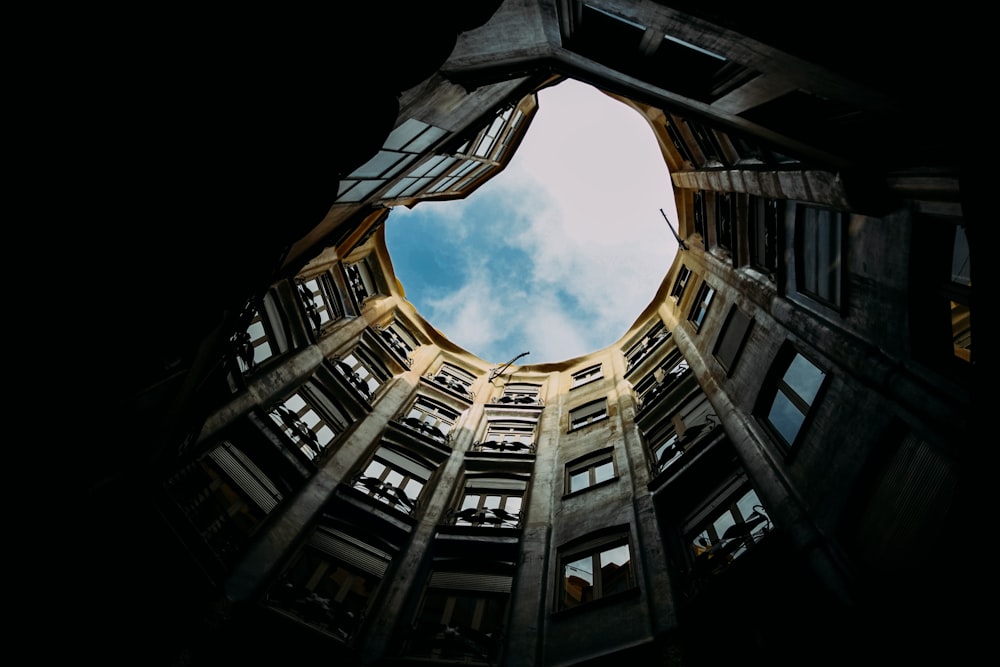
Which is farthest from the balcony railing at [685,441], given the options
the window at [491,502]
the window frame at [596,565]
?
the window at [491,502]

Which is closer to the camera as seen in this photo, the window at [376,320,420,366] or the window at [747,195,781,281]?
the window at [747,195,781,281]

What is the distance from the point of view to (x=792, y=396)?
389 inches

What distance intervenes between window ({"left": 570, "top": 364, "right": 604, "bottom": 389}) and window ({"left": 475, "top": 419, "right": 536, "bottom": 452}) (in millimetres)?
4224

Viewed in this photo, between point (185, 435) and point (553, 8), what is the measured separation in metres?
10.4

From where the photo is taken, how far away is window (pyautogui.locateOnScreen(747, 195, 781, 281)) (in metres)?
11.7

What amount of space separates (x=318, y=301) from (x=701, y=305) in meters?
14.1

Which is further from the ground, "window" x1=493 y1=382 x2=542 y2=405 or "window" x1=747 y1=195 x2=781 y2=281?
"window" x1=493 y1=382 x2=542 y2=405

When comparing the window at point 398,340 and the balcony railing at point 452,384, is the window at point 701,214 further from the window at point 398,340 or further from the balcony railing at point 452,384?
the window at point 398,340

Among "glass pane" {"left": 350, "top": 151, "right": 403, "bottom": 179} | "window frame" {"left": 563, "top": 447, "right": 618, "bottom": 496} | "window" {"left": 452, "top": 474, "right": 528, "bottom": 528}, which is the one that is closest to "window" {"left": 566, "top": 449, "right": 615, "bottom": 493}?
"window frame" {"left": 563, "top": 447, "right": 618, "bottom": 496}

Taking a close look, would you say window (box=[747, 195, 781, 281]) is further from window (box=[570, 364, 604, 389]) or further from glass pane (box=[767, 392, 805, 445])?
window (box=[570, 364, 604, 389])

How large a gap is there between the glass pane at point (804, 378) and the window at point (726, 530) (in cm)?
232

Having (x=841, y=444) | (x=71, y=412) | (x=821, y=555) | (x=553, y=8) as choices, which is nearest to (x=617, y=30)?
(x=553, y=8)

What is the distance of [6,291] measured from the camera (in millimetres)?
3520

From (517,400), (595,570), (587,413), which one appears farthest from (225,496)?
(517,400)
